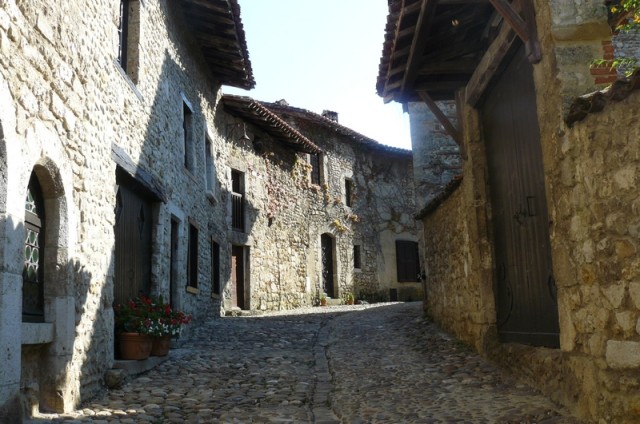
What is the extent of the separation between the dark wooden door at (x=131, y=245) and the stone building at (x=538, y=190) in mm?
3396

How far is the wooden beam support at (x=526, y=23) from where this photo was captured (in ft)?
14.3

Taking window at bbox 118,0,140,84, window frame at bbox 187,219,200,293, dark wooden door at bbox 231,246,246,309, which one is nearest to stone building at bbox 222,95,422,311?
dark wooden door at bbox 231,246,246,309

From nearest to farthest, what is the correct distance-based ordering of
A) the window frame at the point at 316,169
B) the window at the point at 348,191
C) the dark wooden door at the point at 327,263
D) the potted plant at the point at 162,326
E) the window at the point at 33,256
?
the window at the point at 33,256 → the potted plant at the point at 162,326 → the dark wooden door at the point at 327,263 → the window frame at the point at 316,169 → the window at the point at 348,191

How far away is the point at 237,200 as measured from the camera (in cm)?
1552

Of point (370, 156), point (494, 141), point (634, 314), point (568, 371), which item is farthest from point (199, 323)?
point (370, 156)

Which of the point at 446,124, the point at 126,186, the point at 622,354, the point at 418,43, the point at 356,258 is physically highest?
the point at 418,43

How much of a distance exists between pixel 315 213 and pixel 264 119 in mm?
4816

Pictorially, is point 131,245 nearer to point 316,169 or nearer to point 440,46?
point 440,46

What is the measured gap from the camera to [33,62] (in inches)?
181

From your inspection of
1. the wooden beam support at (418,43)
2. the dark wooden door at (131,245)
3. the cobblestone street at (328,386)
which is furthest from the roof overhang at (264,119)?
the wooden beam support at (418,43)

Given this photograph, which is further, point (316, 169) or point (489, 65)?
point (316, 169)

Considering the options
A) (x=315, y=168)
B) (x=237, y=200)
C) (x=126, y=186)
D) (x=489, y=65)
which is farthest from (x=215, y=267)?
(x=489, y=65)

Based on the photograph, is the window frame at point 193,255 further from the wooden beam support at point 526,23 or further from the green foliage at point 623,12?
the green foliage at point 623,12

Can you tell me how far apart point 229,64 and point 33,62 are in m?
8.16
